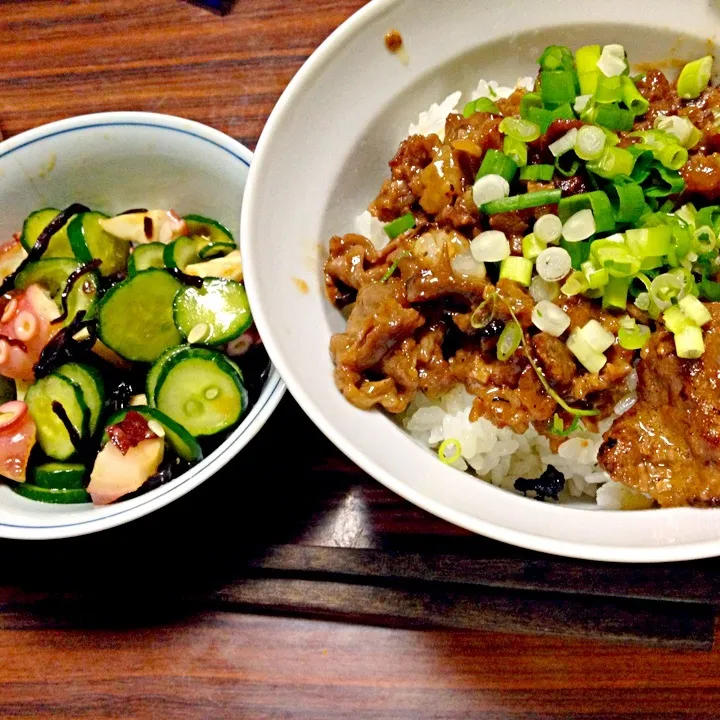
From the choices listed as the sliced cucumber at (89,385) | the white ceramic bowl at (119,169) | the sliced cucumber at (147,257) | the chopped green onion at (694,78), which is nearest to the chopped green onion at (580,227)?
the chopped green onion at (694,78)

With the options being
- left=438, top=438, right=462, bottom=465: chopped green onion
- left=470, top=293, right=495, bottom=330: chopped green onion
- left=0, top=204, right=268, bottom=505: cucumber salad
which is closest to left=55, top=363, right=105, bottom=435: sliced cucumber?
left=0, top=204, right=268, bottom=505: cucumber salad

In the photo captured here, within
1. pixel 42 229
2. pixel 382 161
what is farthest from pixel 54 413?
pixel 382 161

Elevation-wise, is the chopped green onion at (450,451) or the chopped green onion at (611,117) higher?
the chopped green onion at (611,117)

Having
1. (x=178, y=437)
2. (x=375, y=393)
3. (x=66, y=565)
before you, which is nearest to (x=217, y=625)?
(x=66, y=565)

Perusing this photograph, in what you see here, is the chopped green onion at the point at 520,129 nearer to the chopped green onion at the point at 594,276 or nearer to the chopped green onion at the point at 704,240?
the chopped green onion at the point at 594,276

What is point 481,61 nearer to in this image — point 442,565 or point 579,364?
point 579,364

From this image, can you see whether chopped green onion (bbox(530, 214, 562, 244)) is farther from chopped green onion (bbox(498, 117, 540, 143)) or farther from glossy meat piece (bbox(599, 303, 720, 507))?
glossy meat piece (bbox(599, 303, 720, 507))
